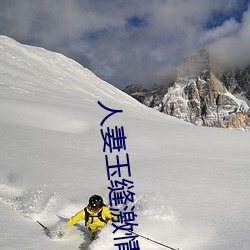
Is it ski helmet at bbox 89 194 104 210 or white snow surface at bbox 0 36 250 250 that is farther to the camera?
ski helmet at bbox 89 194 104 210

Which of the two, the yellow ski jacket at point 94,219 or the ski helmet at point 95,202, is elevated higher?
the ski helmet at point 95,202

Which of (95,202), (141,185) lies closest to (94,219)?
(95,202)

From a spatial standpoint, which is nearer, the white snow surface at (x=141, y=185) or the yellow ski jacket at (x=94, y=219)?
the white snow surface at (x=141, y=185)

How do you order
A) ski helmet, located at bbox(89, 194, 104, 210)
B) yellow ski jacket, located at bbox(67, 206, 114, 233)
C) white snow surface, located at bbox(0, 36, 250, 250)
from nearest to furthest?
white snow surface, located at bbox(0, 36, 250, 250)
ski helmet, located at bbox(89, 194, 104, 210)
yellow ski jacket, located at bbox(67, 206, 114, 233)

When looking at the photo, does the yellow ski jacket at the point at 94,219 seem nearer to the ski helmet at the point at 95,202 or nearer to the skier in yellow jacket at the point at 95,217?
the skier in yellow jacket at the point at 95,217

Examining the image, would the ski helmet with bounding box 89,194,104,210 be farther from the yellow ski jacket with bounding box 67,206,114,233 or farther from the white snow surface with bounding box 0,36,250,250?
the white snow surface with bounding box 0,36,250,250

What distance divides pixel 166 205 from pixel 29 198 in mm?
3186

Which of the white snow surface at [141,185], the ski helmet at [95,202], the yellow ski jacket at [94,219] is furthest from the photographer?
the yellow ski jacket at [94,219]

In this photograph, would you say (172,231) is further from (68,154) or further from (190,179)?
(68,154)

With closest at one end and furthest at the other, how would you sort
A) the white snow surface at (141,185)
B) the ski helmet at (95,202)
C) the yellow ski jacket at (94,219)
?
the white snow surface at (141,185) < the ski helmet at (95,202) < the yellow ski jacket at (94,219)

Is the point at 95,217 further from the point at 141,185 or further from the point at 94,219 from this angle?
the point at 141,185

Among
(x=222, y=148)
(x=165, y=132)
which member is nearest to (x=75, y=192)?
(x=222, y=148)

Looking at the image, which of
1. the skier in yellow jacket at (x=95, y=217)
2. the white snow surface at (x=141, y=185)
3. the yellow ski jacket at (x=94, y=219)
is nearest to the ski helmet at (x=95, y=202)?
the skier in yellow jacket at (x=95, y=217)

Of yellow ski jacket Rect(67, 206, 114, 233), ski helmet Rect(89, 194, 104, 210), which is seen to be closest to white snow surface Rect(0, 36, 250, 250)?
yellow ski jacket Rect(67, 206, 114, 233)
